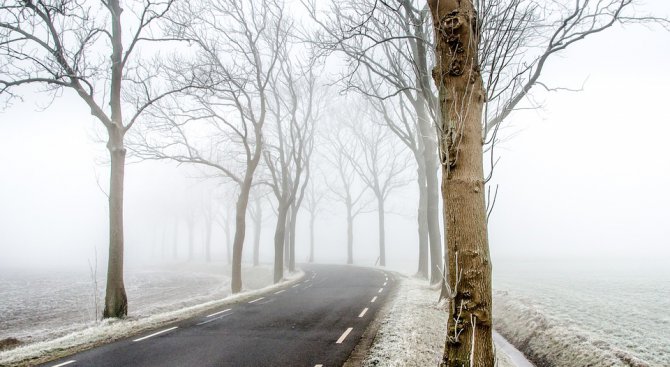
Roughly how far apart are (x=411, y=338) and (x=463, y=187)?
16.4 ft

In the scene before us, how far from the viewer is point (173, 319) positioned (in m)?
10.6

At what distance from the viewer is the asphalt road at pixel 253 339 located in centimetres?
664

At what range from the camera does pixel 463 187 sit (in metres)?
3.80

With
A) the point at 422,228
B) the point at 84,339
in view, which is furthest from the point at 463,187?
the point at 422,228

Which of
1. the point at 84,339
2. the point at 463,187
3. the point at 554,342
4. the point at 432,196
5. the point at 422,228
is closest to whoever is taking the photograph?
the point at 463,187

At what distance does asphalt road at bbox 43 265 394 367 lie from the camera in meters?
6.64

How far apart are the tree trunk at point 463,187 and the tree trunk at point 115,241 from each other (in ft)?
36.1

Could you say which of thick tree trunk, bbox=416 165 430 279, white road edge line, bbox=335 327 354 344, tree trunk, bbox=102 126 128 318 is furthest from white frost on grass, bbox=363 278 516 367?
thick tree trunk, bbox=416 165 430 279

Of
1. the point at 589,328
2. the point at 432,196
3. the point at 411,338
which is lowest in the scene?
the point at 589,328

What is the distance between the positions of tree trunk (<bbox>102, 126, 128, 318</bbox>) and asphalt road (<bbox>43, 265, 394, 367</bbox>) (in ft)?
8.72

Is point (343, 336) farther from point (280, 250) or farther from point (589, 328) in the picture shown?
point (280, 250)

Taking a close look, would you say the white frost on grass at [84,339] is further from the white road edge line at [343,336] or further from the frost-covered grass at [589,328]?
the frost-covered grass at [589,328]

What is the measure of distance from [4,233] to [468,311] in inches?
5840

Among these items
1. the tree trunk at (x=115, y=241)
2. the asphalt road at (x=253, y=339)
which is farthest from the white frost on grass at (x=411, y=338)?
the tree trunk at (x=115, y=241)
